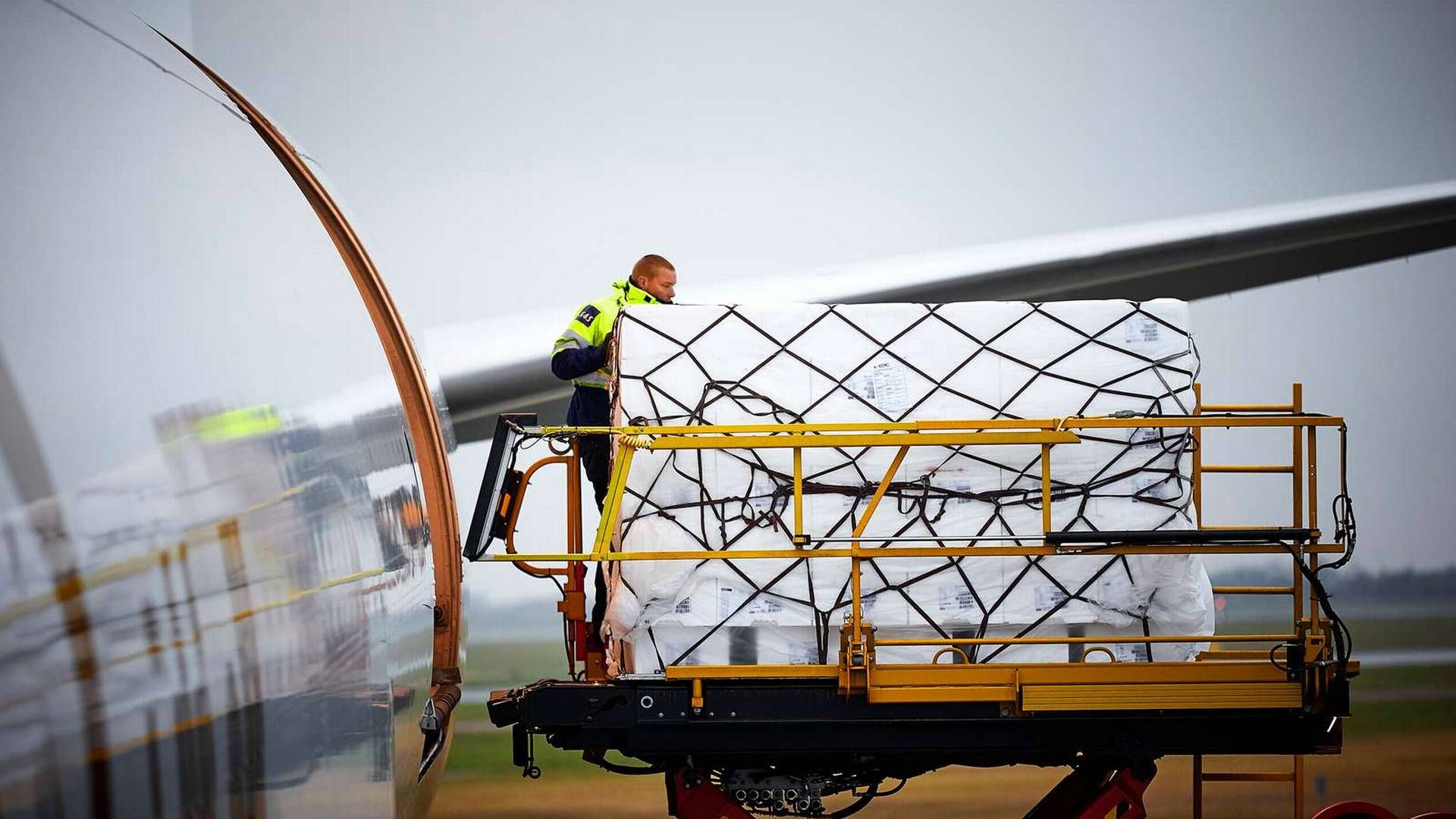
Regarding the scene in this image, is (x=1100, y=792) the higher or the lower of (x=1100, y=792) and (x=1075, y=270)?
the lower

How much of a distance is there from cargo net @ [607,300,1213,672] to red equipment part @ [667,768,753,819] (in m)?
0.44

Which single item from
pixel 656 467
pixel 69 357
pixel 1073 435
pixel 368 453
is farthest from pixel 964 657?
pixel 69 357

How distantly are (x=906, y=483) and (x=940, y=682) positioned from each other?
60 cm

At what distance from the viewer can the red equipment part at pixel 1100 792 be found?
4426mm

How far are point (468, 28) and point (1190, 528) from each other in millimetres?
8303

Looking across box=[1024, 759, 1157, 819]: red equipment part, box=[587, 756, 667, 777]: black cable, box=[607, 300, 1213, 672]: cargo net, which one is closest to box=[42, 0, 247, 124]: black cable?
box=[607, 300, 1213, 672]: cargo net

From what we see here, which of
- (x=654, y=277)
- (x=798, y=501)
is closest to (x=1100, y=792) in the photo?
(x=798, y=501)

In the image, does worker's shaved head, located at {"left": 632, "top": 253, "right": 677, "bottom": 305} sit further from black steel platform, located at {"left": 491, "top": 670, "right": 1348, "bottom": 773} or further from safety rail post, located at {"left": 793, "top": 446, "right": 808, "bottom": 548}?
black steel platform, located at {"left": 491, "top": 670, "right": 1348, "bottom": 773}

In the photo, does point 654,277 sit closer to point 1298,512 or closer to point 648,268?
point 648,268

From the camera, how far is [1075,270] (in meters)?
→ 7.53

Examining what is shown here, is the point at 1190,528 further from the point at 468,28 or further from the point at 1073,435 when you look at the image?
the point at 468,28

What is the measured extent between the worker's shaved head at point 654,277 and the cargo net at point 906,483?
2.04ft

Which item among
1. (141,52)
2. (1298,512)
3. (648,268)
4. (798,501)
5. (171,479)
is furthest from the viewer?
(648,268)

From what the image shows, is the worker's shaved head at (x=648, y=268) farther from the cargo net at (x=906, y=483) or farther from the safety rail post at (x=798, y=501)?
the safety rail post at (x=798, y=501)
